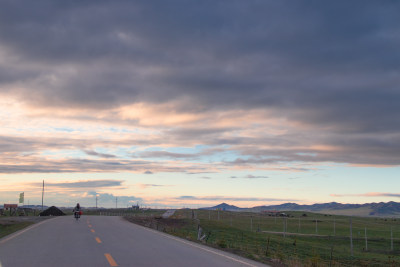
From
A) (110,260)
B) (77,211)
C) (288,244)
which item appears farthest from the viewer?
(77,211)

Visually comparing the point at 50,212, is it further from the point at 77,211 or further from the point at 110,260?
the point at 110,260

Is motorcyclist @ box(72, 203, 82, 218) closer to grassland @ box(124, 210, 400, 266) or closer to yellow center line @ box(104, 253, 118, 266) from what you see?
grassland @ box(124, 210, 400, 266)

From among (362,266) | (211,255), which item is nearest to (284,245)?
(362,266)

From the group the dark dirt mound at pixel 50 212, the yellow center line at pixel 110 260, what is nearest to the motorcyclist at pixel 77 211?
the yellow center line at pixel 110 260

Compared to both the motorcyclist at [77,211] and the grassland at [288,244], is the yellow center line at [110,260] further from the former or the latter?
the motorcyclist at [77,211]

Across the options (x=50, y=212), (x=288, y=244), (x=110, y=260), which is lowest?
(x=288, y=244)

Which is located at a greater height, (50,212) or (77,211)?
(77,211)

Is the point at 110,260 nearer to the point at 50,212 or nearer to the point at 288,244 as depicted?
the point at 288,244

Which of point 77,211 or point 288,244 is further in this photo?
point 77,211

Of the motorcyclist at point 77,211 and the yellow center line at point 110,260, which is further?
→ the motorcyclist at point 77,211

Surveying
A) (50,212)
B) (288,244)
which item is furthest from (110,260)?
(50,212)

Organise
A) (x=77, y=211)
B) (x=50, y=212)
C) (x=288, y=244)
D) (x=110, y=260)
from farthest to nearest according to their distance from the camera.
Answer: (x=50, y=212) → (x=77, y=211) → (x=288, y=244) → (x=110, y=260)

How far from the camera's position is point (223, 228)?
56594 mm

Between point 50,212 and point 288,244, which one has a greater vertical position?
point 50,212
